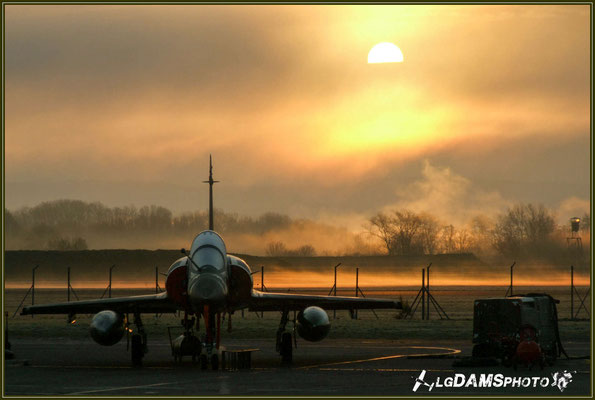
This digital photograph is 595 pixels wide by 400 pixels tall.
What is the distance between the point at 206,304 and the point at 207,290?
418 millimetres

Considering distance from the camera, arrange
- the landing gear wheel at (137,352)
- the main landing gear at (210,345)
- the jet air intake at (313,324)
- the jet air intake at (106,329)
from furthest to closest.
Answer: the jet air intake at (313,324), the jet air intake at (106,329), the landing gear wheel at (137,352), the main landing gear at (210,345)

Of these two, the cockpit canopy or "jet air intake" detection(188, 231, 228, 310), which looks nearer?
"jet air intake" detection(188, 231, 228, 310)

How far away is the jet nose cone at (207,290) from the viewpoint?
2764cm

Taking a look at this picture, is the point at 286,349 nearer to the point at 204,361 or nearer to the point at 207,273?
the point at 204,361

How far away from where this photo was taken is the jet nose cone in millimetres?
27641

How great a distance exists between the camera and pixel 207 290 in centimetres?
2764

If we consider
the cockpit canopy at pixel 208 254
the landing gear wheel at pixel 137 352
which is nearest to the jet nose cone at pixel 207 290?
the cockpit canopy at pixel 208 254

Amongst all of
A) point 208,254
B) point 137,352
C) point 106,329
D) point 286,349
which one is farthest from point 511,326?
point 106,329

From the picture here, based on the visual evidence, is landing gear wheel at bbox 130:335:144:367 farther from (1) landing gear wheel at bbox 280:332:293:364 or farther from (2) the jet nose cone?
(1) landing gear wheel at bbox 280:332:293:364

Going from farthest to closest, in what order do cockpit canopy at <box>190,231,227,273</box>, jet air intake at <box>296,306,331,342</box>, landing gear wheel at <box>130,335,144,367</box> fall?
1. jet air intake at <box>296,306,331,342</box>
2. landing gear wheel at <box>130,335,144,367</box>
3. cockpit canopy at <box>190,231,227,273</box>

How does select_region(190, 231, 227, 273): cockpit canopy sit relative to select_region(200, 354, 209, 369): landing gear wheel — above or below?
above

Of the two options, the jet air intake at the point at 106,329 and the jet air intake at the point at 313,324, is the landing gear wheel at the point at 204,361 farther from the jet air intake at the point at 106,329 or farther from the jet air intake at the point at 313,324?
the jet air intake at the point at 313,324

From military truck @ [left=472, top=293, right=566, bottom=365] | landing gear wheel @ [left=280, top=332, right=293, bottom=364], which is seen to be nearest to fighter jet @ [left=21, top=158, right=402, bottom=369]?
landing gear wheel @ [left=280, top=332, right=293, bottom=364]

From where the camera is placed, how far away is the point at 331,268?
146 metres
